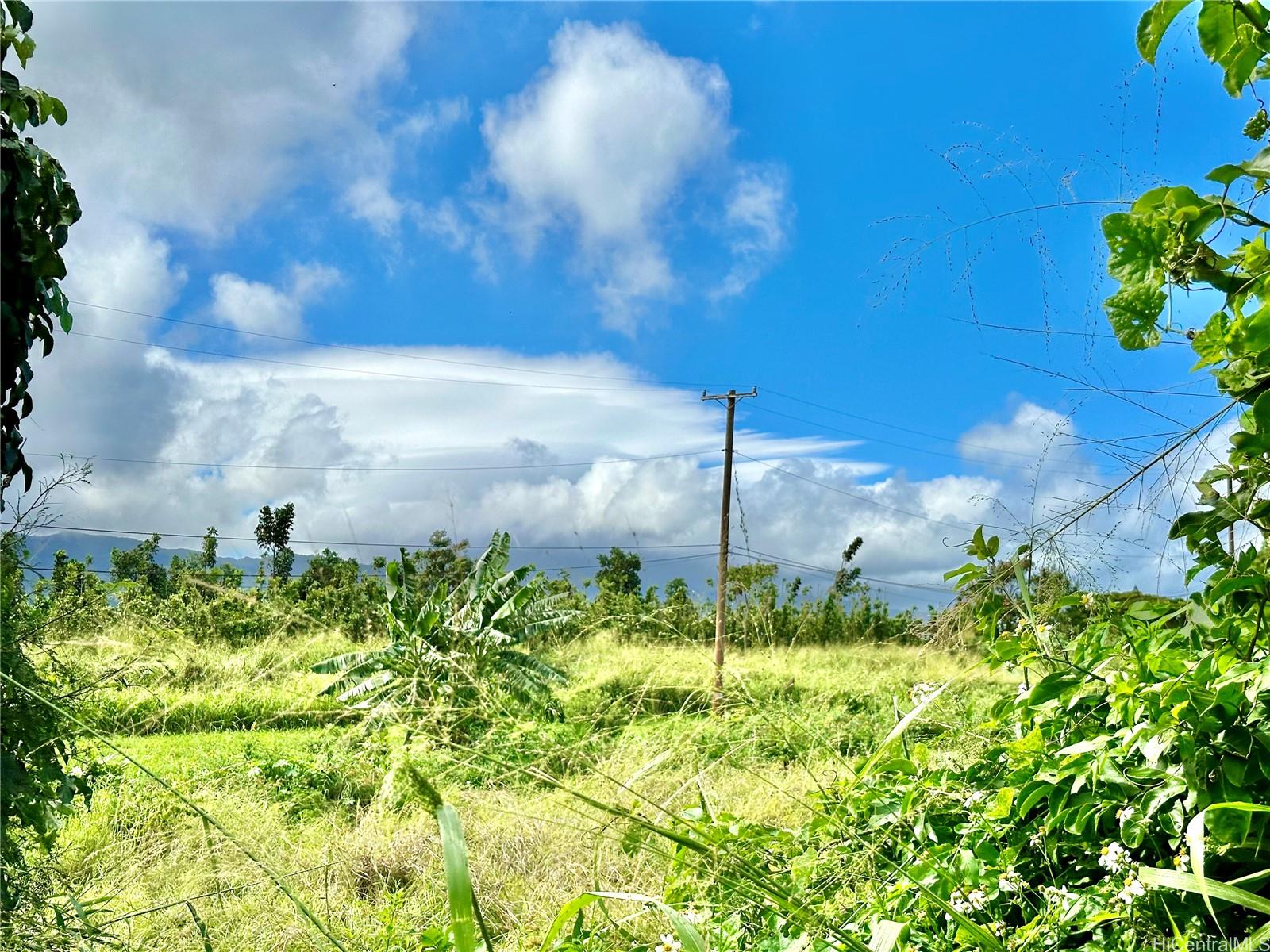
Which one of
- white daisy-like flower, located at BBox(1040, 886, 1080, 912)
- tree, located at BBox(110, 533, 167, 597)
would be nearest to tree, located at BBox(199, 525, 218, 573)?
tree, located at BBox(110, 533, 167, 597)

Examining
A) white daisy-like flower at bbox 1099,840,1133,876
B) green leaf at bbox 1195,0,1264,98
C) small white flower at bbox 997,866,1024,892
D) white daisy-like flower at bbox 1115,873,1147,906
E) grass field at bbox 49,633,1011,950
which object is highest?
green leaf at bbox 1195,0,1264,98

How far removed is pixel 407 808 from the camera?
6.12m

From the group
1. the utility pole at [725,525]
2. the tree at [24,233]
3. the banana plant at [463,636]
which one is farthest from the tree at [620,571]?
the tree at [24,233]

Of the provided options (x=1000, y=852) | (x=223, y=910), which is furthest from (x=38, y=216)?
(x=1000, y=852)

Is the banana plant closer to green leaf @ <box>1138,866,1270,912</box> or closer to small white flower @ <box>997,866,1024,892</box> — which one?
small white flower @ <box>997,866,1024,892</box>

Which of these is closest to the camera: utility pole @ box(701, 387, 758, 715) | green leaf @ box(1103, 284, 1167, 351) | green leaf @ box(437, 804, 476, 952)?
green leaf @ box(437, 804, 476, 952)

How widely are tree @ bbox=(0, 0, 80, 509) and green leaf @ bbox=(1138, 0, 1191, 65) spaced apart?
3265 millimetres

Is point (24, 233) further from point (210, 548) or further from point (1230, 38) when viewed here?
point (210, 548)

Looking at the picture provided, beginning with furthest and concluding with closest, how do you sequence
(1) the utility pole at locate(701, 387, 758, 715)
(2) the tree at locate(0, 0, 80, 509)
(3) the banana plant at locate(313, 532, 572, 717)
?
(1) the utility pole at locate(701, 387, 758, 715) → (3) the banana plant at locate(313, 532, 572, 717) → (2) the tree at locate(0, 0, 80, 509)

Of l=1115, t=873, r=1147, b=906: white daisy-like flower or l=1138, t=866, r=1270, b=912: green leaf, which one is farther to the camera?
l=1115, t=873, r=1147, b=906: white daisy-like flower

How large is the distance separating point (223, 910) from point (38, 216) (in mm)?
2673

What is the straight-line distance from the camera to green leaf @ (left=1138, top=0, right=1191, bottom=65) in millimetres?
1651

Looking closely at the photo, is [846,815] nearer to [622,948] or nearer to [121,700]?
[622,948]

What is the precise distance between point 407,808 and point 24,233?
4.27 meters
